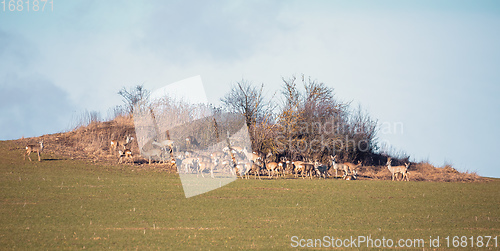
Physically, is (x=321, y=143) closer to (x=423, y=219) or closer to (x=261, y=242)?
(x=423, y=219)

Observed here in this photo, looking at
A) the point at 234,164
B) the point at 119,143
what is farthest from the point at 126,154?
the point at 234,164

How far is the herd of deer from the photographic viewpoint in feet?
91.9

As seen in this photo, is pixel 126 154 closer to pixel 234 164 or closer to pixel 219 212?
pixel 234 164

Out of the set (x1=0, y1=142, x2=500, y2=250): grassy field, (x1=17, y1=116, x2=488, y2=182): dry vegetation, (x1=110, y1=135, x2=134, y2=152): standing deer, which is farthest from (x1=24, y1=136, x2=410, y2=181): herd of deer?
(x1=0, y1=142, x2=500, y2=250): grassy field

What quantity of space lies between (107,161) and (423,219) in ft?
67.3

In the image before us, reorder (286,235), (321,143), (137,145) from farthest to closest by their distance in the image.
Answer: (321,143), (137,145), (286,235)

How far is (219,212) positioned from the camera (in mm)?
16453

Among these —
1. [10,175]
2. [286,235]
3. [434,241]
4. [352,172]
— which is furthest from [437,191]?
[10,175]

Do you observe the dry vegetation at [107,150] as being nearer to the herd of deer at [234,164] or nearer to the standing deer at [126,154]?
the standing deer at [126,154]

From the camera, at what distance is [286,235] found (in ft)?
42.8

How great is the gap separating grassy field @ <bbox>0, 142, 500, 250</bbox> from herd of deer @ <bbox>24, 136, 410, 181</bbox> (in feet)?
9.65

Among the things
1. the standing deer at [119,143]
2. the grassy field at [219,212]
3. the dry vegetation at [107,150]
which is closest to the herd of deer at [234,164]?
the standing deer at [119,143]

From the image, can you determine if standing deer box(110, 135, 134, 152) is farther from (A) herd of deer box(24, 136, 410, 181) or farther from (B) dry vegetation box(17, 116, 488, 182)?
(B) dry vegetation box(17, 116, 488, 182)

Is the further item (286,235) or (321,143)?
(321,143)
